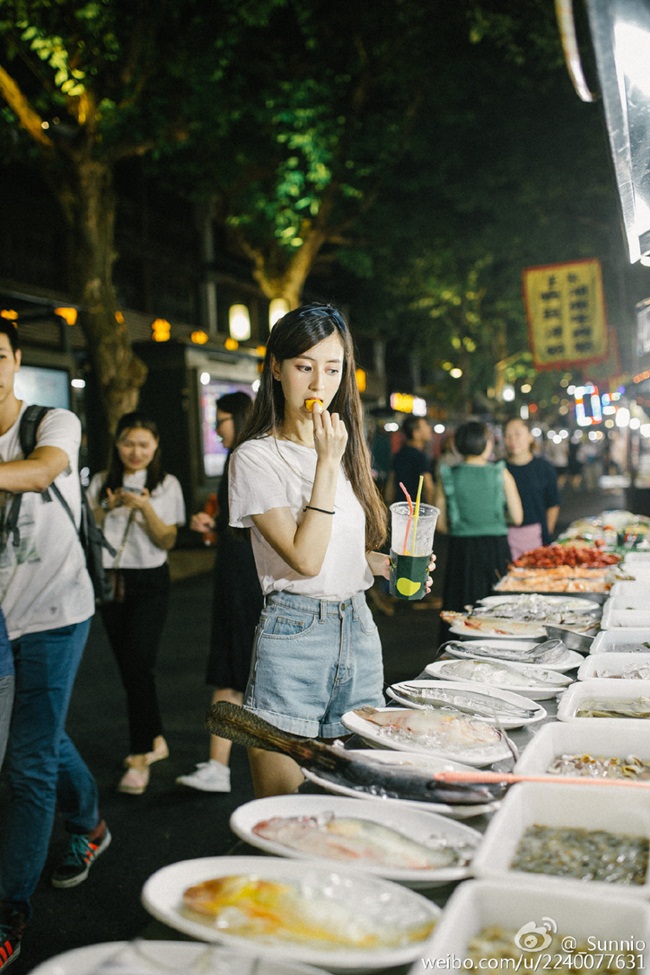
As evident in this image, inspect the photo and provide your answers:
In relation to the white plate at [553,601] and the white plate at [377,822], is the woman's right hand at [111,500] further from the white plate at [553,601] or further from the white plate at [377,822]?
the white plate at [377,822]

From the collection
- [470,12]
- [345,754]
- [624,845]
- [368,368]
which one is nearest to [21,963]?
[345,754]

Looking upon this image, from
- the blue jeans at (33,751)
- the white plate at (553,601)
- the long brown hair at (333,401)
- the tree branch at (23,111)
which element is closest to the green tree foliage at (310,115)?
the tree branch at (23,111)

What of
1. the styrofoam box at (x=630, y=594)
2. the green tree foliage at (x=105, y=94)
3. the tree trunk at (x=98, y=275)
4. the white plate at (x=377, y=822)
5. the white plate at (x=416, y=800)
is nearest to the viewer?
the white plate at (x=377, y=822)

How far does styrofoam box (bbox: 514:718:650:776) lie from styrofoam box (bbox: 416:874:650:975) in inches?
26.8

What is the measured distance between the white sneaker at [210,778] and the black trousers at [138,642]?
406 mm

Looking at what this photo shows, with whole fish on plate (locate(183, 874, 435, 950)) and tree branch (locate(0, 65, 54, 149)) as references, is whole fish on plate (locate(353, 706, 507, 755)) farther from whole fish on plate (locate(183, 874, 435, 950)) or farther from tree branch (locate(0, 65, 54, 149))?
tree branch (locate(0, 65, 54, 149))

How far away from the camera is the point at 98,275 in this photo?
465 inches

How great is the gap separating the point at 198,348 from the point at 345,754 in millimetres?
15103

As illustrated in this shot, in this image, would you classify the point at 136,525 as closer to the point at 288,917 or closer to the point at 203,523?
the point at 203,523

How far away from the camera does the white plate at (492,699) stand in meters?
2.33

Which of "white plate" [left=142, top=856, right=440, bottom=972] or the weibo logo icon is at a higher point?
"white plate" [left=142, top=856, right=440, bottom=972]

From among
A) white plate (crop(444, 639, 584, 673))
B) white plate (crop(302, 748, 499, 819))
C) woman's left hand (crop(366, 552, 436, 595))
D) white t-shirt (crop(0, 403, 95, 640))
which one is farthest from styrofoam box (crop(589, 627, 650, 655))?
white t-shirt (crop(0, 403, 95, 640))

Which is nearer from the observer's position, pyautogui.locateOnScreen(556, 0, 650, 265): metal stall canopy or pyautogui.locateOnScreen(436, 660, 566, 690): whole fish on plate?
pyautogui.locateOnScreen(556, 0, 650, 265): metal stall canopy

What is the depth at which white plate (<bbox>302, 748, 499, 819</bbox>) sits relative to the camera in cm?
175
